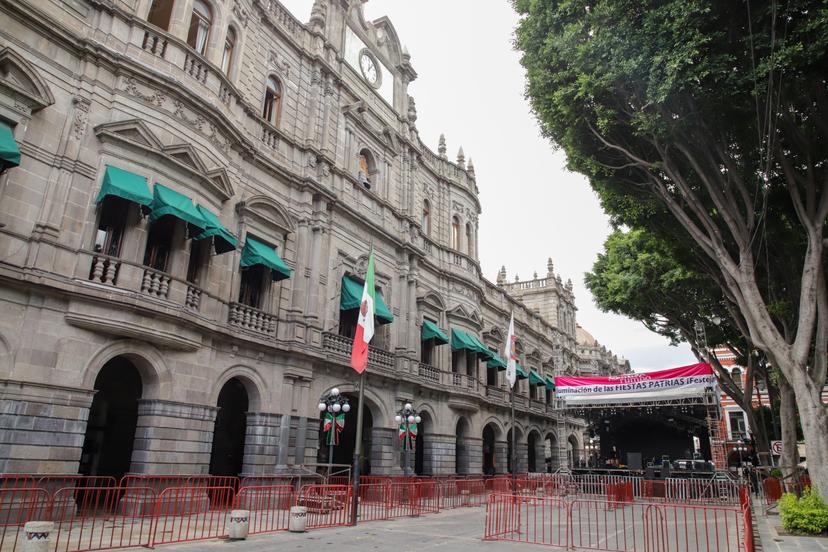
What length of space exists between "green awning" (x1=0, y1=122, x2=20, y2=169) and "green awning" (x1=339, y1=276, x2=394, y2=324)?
1149 centimetres

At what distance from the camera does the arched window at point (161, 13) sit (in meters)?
16.3

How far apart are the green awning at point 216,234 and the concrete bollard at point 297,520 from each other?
7130 mm

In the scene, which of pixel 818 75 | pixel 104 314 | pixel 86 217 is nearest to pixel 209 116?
pixel 86 217

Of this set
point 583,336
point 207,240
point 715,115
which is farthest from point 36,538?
point 583,336

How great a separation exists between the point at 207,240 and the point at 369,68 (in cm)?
1410

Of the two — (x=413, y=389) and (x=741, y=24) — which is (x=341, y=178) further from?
(x=741, y=24)

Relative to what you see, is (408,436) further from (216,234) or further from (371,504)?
(216,234)

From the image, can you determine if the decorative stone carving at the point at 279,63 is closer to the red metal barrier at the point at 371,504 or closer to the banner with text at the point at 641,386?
the red metal barrier at the point at 371,504

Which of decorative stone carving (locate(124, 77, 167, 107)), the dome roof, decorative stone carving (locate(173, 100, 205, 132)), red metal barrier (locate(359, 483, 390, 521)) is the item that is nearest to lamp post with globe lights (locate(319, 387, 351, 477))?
red metal barrier (locate(359, 483, 390, 521))

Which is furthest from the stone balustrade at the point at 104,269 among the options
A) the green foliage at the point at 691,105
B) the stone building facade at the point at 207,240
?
the green foliage at the point at 691,105

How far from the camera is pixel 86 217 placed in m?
12.9

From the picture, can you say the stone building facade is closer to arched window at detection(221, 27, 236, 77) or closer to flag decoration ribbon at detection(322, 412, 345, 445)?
arched window at detection(221, 27, 236, 77)

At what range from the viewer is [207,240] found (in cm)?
1580

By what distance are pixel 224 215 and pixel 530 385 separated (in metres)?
29.1
